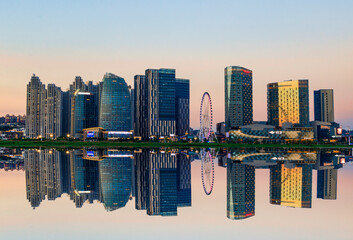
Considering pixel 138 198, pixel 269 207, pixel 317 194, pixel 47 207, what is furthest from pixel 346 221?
pixel 47 207

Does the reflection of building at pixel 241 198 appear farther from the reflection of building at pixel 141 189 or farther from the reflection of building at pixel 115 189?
the reflection of building at pixel 115 189

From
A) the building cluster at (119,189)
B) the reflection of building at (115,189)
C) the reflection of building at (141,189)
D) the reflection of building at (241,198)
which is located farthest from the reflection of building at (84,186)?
the reflection of building at (241,198)

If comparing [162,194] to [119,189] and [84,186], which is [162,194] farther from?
[84,186]

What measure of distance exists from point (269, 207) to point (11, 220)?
16.9m

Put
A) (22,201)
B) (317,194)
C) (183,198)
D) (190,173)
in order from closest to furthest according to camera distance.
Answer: (22,201)
(183,198)
(317,194)
(190,173)

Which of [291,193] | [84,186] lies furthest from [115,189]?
[291,193]

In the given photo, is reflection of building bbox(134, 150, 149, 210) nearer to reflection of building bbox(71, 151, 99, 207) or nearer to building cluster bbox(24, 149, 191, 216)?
building cluster bbox(24, 149, 191, 216)

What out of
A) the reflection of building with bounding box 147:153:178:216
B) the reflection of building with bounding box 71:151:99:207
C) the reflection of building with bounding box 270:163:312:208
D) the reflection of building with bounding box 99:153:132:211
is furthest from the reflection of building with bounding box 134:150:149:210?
the reflection of building with bounding box 270:163:312:208

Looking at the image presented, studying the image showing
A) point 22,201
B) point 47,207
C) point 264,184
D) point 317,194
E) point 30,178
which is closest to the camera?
point 47,207

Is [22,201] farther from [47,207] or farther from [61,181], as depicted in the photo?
[61,181]

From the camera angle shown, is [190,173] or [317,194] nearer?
[317,194]

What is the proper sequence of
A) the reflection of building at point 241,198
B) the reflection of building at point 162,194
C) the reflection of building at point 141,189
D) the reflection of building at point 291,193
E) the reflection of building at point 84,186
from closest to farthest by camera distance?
1. the reflection of building at point 241,198
2. the reflection of building at point 162,194
3. the reflection of building at point 141,189
4. the reflection of building at point 291,193
5. the reflection of building at point 84,186

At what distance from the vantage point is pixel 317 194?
32.3 m

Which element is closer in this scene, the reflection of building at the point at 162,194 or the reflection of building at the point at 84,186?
the reflection of building at the point at 162,194
